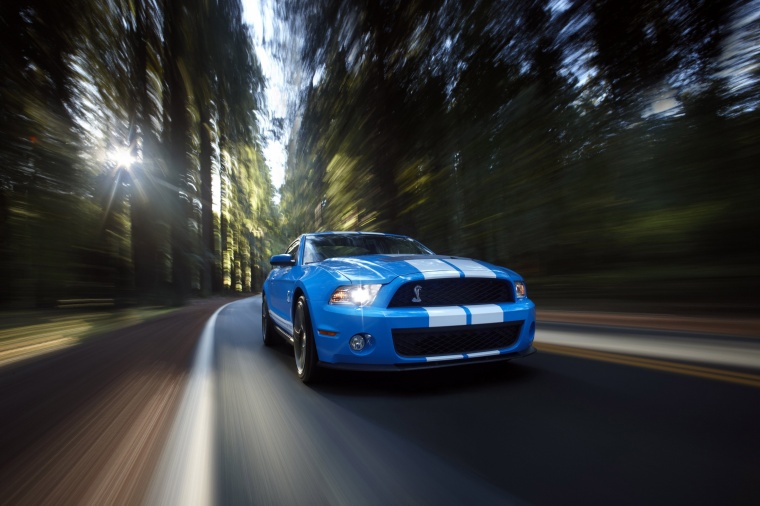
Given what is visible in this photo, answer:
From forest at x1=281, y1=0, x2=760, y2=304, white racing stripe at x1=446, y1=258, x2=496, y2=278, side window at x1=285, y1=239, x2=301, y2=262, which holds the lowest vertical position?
white racing stripe at x1=446, y1=258, x2=496, y2=278

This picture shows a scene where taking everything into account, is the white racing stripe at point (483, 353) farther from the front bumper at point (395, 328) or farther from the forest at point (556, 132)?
the forest at point (556, 132)

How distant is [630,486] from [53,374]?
495 cm

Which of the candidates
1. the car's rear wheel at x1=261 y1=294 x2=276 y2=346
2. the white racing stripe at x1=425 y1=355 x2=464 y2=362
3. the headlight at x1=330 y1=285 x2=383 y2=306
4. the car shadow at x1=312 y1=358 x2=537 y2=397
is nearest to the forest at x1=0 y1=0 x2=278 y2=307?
the car's rear wheel at x1=261 y1=294 x2=276 y2=346

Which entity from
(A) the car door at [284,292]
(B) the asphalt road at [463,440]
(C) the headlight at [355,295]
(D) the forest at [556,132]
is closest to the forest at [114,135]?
(D) the forest at [556,132]

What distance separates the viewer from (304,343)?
3580 millimetres

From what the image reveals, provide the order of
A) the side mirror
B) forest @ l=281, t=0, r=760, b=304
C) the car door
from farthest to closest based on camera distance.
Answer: forest @ l=281, t=0, r=760, b=304
the side mirror
the car door

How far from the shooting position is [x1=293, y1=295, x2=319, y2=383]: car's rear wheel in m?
3.39

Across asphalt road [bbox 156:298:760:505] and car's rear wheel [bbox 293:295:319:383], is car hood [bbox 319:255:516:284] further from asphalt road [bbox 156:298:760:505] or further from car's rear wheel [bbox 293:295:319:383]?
asphalt road [bbox 156:298:760:505]

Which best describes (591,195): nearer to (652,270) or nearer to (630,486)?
(652,270)

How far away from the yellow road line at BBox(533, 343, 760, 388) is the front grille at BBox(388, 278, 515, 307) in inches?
50.3

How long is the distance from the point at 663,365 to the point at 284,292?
11.3 feet

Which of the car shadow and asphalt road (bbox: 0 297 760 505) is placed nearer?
asphalt road (bbox: 0 297 760 505)

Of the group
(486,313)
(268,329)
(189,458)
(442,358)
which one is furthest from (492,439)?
(268,329)

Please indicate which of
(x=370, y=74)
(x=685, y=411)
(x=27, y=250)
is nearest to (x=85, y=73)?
(x=27, y=250)
